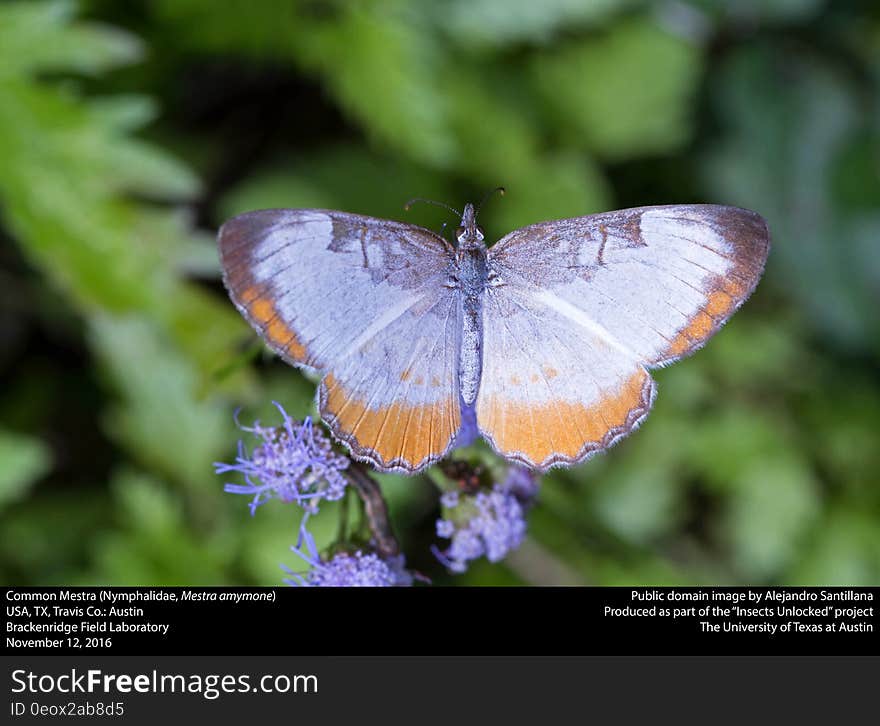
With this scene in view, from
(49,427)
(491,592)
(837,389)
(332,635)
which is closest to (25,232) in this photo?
(49,427)

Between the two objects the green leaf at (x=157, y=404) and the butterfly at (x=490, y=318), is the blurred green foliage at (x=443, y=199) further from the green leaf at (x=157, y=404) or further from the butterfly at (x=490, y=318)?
the butterfly at (x=490, y=318)

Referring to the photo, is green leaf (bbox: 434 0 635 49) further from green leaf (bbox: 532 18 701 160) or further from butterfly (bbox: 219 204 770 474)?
butterfly (bbox: 219 204 770 474)

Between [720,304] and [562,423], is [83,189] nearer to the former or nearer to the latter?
[562,423]

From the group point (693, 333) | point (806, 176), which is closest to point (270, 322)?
point (693, 333)

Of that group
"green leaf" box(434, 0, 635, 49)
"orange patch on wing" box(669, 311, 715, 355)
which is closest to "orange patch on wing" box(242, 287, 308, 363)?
"orange patch on wing" box(669, 311, 715, 355)

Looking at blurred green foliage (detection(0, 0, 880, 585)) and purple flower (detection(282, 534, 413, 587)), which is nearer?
purple flower (detection(282, 534, 413, 587))

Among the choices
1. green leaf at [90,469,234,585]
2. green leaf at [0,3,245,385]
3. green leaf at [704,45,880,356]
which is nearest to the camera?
green leaf at [0,3,245,385]
